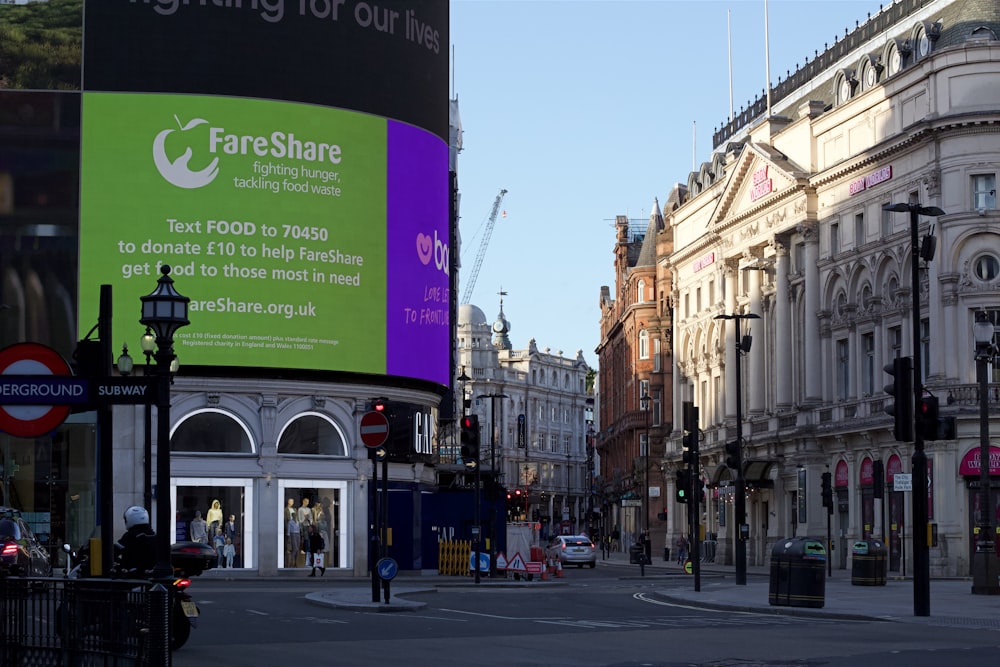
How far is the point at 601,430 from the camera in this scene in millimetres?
160500

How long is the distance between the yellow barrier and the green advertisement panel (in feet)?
25.1

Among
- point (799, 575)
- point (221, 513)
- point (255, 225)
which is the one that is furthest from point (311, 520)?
point (799, 575)

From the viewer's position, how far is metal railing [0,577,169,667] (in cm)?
1603

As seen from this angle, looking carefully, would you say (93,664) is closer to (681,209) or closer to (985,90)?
(985,90)

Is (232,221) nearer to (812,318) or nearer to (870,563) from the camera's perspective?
(870,563)

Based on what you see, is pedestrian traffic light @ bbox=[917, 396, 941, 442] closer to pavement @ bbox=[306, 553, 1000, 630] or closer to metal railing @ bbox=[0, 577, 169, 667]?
pavement @ bbox=[306, 553, 1000, 630]

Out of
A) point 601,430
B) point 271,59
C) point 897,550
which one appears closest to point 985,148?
point 897,550

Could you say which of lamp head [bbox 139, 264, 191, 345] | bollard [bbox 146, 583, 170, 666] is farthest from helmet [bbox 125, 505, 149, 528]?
bollard [bbox 146, 583, 170, 666]

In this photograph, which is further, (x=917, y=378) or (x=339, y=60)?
(x=339, y=60)

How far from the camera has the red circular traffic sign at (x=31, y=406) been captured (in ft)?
53.0

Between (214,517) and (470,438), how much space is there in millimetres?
18736

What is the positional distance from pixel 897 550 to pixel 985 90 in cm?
1787

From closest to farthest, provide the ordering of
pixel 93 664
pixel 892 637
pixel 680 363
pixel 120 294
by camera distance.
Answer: pixel 93 664, pixel 892 637, pixel 120 294, pixel 680 363

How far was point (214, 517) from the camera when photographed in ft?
203
